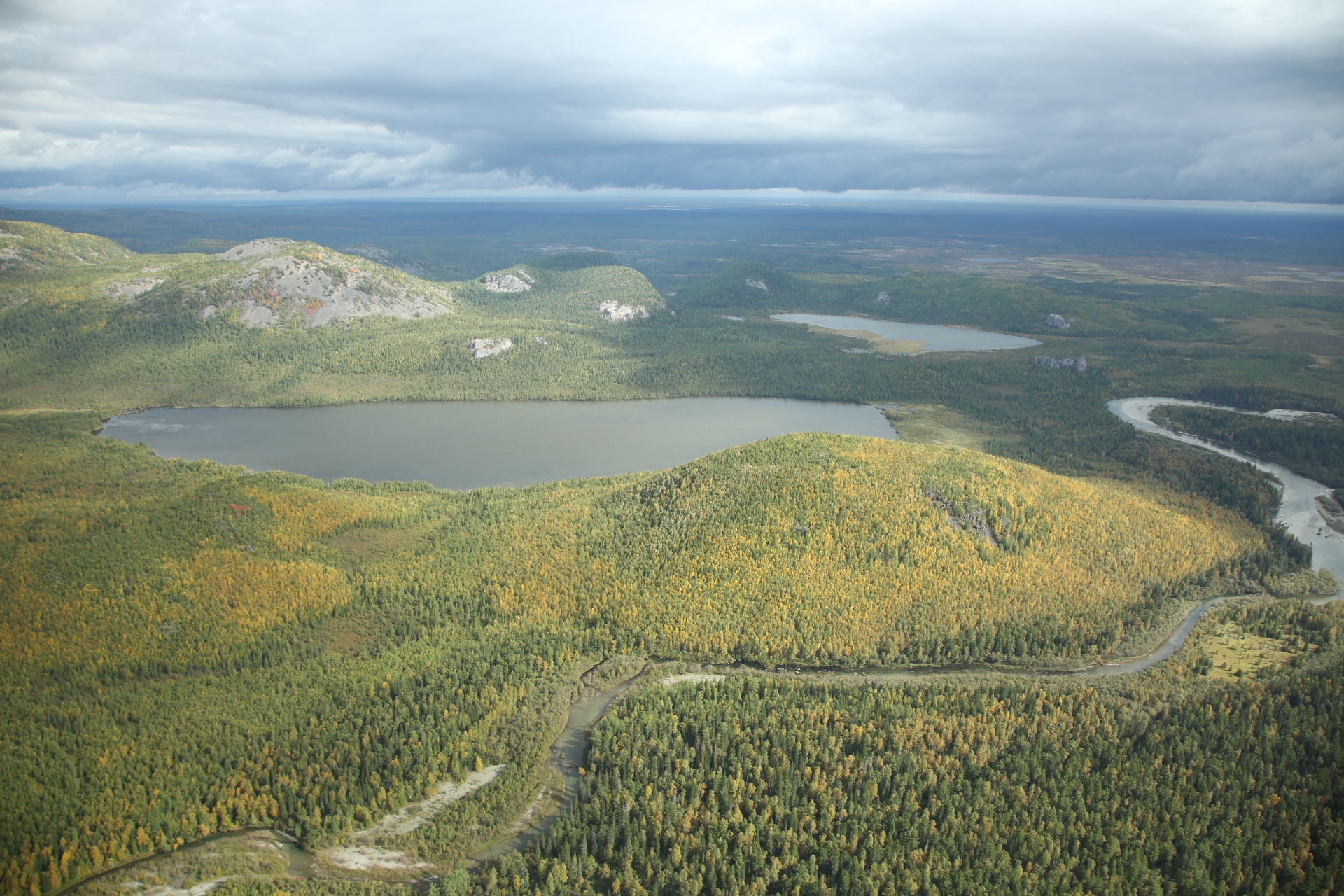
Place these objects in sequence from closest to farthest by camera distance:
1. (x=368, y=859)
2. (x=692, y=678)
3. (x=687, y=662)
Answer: (x=368, y=859)
(x=692, y=678)
(x=687, y=662)

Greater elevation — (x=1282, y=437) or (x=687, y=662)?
(x=1282, y=437)

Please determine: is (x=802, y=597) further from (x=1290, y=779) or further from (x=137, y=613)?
(x=137, y=613)

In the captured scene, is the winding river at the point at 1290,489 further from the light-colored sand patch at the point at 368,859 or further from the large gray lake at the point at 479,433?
the light-colored sand patch at the point at 368,859

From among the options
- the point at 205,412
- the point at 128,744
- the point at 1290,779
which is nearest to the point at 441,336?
the point at 205,412

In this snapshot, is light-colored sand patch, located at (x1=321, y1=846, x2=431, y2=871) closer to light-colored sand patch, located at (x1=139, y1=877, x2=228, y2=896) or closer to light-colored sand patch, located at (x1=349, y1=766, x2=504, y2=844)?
light-colored sand patch, located at (x1=349, y1=766, x2=504, y2=844)

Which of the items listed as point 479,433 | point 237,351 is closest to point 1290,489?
point 479,433

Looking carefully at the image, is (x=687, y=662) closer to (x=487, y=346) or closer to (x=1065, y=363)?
(x=487, y=346)

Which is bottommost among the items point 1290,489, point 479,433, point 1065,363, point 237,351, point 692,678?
point 692,678
